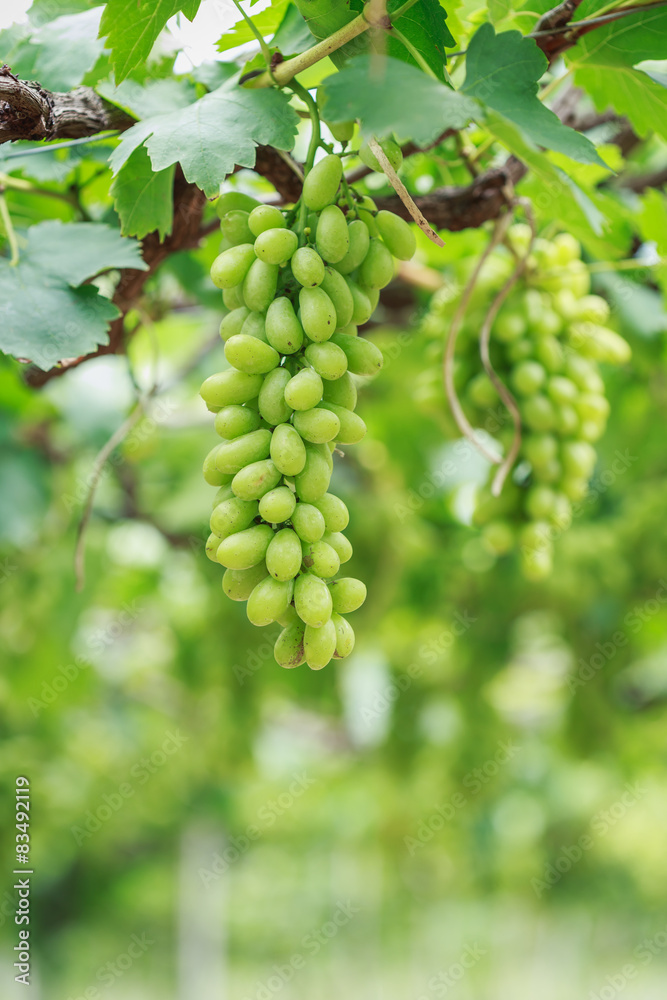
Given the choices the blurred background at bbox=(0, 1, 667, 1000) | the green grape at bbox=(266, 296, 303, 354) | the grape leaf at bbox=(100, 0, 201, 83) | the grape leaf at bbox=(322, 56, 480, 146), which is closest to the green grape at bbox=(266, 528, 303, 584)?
the green grape at bbox=(266, 296, 303, 354)

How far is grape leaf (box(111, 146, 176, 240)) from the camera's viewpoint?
593mm

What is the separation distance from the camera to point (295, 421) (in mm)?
468

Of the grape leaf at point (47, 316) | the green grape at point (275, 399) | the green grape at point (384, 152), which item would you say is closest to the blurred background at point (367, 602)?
the grape leaf at point (47, 316)

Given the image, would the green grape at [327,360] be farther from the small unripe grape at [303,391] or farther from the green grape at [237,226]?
the green grape at [237,226]

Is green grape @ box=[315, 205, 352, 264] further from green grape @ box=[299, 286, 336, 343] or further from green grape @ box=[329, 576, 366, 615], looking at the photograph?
green grape @ box=[329, 576, 366, 615]

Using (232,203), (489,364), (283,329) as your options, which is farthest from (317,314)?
(489,364)

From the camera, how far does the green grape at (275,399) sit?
18.5 inches

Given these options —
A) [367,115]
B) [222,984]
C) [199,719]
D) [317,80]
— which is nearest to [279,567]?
[367,115]

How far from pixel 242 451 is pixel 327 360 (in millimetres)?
71

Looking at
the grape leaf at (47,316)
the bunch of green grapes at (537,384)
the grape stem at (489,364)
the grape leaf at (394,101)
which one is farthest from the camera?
the bunch of green grapes at (537,384)

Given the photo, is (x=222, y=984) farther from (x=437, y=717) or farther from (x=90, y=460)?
(x=90, y=460)

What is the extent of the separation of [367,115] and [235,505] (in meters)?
0.21

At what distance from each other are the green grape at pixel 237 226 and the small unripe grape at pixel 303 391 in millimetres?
136

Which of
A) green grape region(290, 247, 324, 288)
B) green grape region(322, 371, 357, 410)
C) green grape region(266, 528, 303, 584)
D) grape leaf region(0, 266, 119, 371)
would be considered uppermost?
green grape region(290, 247, 324, 288)
